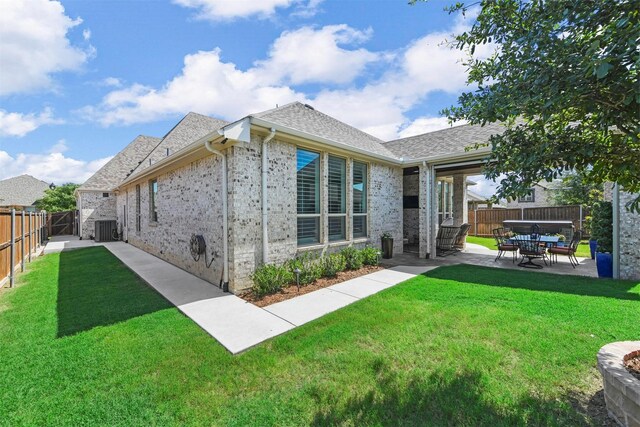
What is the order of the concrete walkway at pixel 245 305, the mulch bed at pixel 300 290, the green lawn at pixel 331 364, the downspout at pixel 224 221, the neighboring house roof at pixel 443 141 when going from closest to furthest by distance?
the green lawn at pixel 331 364 → the concrete walkway at pixel 245 305 → the mulch bed at pixel 300 290 → the downspout at pixel 224 221 → the neighboring house roof at pixel 443 141

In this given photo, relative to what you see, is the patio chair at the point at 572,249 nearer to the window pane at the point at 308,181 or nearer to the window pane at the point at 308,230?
the window pane at the point at 308,230

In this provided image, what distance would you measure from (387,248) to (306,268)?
14.0 feet

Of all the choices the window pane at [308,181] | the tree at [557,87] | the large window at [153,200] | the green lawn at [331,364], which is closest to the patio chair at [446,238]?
the green lawn at [331,364]

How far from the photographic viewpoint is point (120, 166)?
19547 mm

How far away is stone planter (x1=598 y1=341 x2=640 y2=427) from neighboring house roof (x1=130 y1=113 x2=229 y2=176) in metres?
16.0

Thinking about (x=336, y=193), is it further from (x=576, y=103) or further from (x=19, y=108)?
(x=19, y=108)

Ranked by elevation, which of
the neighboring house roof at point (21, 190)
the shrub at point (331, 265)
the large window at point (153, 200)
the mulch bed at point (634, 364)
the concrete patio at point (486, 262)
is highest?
the neighboring house roof at point (21, 190)

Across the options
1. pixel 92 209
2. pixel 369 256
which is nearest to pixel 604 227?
pixel 369 256

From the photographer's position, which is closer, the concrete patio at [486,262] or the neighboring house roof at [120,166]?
the concrete patio at [486,262]

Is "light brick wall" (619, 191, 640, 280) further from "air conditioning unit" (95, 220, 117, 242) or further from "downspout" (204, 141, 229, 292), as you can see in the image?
"air conditioning unit" (95, 220, 117, 242)

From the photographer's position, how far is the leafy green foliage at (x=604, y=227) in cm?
710

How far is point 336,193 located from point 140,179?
31.1 ft

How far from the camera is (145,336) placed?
3.95m

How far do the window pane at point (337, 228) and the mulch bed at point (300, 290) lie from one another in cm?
124
